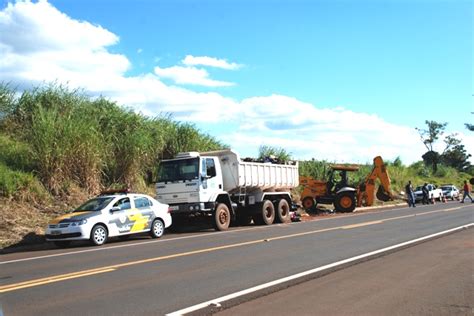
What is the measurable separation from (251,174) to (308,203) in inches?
424

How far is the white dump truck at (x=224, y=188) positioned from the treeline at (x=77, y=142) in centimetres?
413

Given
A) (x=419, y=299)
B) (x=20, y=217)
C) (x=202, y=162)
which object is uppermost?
(x=202, y=162)

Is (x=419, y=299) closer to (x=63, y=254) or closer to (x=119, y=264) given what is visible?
(x=119, y=264)

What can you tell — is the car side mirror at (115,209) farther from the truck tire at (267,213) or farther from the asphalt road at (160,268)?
the truck tire at (267,213)

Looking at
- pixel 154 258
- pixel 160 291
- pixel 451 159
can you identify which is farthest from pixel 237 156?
pixel 451 159

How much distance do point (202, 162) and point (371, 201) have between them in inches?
761

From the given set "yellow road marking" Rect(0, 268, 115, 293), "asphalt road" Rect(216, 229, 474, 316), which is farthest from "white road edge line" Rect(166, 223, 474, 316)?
"yellow road marking" Rect(0, 268, 115, 293)

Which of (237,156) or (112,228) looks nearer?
(112,228)

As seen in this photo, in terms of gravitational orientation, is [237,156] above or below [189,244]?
above

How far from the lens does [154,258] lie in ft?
38.6

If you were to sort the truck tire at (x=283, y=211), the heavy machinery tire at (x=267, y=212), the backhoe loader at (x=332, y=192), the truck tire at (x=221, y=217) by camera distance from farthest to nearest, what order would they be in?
the backhoe loader at (x=332, y=192), the truck tire at (x=283, y=211), the heavy machinery tire at (x=267, y=212), the truck tire at (x=221, y=217)

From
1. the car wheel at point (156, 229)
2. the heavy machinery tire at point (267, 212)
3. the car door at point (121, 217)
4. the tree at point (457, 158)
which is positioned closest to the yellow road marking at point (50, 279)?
the car door at point (121, 217)

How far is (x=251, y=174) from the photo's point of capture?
2169 cm

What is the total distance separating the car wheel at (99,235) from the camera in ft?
50.6
